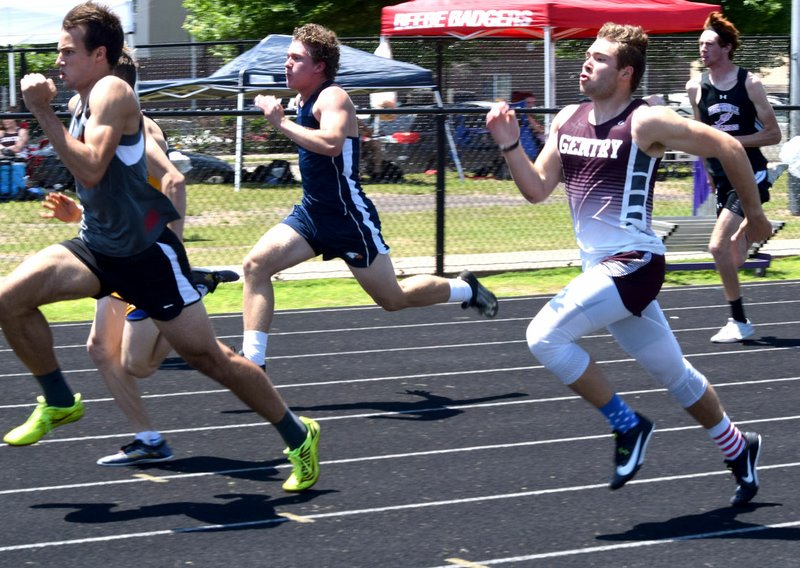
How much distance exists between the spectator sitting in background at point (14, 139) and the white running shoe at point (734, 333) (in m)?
6.70

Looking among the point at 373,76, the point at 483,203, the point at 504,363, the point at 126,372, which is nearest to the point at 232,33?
the point at 373,76

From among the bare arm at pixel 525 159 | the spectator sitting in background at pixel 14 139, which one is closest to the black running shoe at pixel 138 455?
the bare arm at pixel 525 159

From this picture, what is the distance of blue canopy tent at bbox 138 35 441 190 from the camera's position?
18578 mm

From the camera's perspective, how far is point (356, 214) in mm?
7074

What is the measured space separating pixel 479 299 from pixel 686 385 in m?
2.89

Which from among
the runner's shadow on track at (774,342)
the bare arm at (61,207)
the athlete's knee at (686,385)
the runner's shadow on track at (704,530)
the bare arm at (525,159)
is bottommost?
the runner's shadow on track at (774,342)

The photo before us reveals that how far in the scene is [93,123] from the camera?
195 inches

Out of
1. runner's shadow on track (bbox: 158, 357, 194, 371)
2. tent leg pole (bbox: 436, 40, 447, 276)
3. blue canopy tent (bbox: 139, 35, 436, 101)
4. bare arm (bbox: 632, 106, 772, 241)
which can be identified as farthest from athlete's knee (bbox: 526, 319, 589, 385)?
blue canopy tent (bbox: 139, 35, 436, 101)

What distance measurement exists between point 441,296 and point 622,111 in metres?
2.65

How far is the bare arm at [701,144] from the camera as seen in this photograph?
4.96 meters

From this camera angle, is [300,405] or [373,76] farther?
[373,76]

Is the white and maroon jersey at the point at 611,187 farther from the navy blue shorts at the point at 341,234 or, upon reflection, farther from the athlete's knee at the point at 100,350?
the athlete's knee at the point at 100,350

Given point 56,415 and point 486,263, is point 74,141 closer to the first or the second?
point 56,415

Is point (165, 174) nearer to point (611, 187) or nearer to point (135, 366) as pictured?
point (135, 366)
